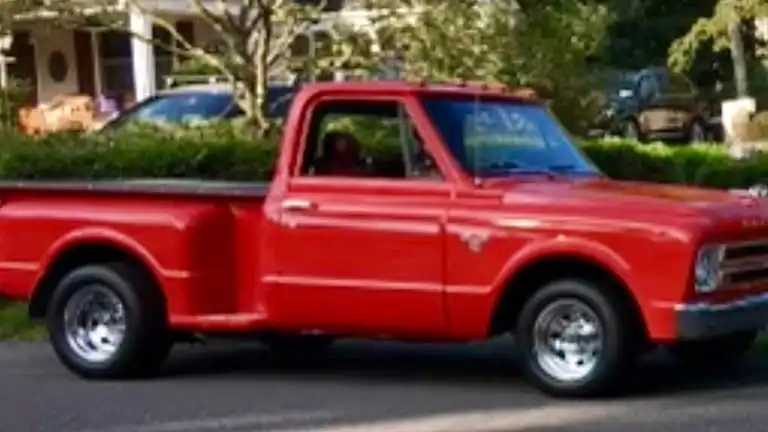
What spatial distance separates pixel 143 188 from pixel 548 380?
2.71 meters

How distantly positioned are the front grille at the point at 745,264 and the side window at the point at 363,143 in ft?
5.76

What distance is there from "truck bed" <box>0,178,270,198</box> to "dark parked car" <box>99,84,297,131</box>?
23.3 ft

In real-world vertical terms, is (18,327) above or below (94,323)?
below

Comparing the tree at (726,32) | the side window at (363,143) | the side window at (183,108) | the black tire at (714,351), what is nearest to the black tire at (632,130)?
the tree at (726,32)

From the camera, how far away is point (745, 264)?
986 cm

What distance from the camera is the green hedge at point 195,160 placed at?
47.2ft

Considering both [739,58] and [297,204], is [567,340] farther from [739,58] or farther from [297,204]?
[739,58]

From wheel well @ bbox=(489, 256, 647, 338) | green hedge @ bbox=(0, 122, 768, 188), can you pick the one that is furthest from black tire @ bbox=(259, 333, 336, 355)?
green hedge @ bbox=(0, 122, 768, 188)

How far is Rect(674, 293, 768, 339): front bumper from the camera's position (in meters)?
9.52

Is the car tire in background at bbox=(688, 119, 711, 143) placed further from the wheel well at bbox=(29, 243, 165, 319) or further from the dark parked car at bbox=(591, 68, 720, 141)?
the wheel well at bbox=(29, 243, 165, 319)

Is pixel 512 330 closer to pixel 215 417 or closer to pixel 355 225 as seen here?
pixel 355 225

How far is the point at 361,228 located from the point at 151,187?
145 cm

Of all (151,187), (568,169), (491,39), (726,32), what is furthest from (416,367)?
(726,32)

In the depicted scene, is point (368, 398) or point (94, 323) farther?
point (94, 323)
